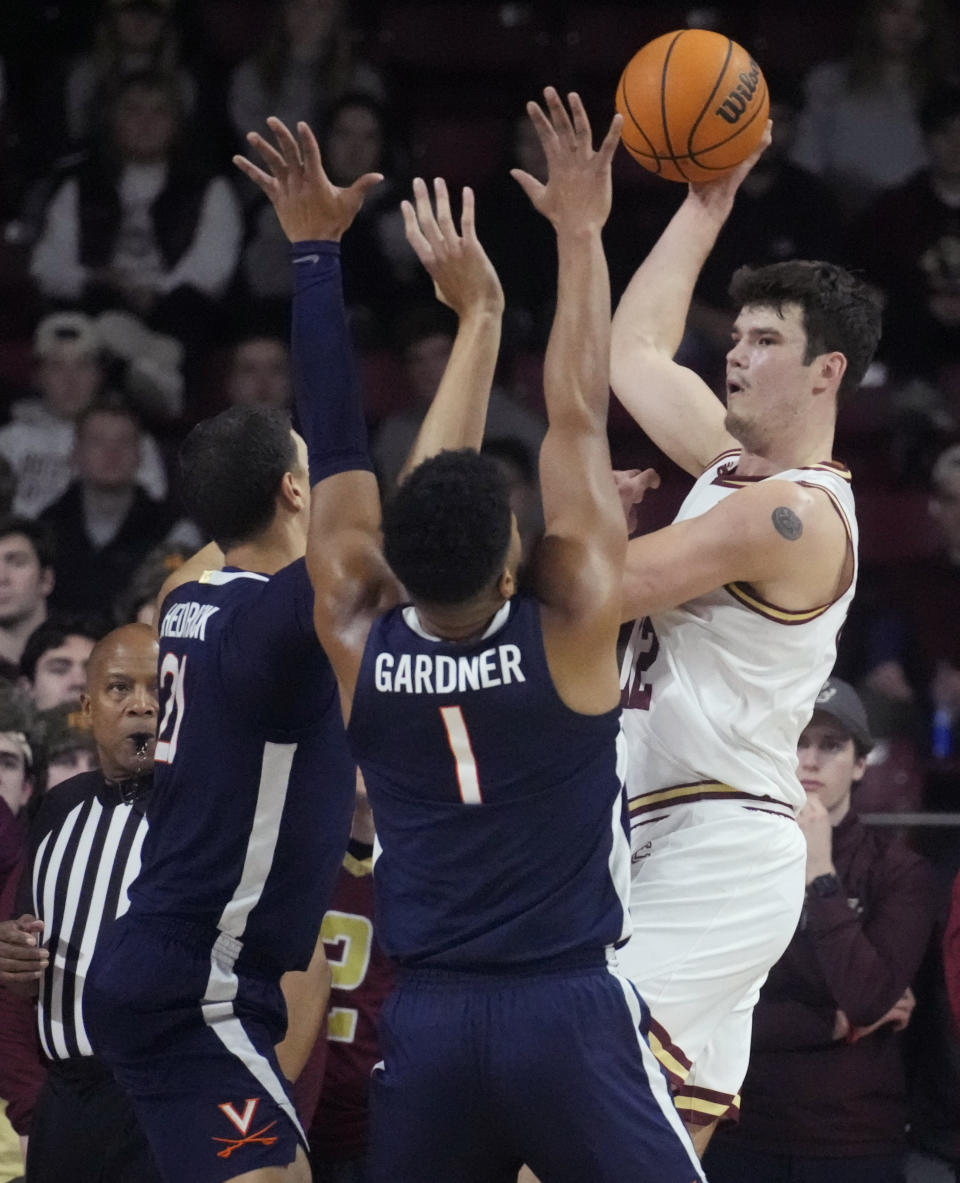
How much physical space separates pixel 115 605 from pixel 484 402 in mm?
4022

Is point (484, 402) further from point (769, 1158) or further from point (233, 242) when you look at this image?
point (233, 242)

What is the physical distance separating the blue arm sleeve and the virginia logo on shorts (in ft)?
3.91

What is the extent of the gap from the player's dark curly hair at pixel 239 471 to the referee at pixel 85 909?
764mm

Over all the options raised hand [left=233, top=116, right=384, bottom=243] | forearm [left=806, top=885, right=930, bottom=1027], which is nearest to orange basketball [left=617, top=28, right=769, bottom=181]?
raised hand [left=233, top=116, right=384, bottom=243]

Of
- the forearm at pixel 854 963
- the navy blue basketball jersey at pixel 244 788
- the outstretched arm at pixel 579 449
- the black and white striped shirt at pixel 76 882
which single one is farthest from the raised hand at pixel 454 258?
the forearm at pixel 854 963

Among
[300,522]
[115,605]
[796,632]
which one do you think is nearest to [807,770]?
[796,632]

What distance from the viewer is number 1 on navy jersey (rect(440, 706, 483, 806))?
295 centimetres

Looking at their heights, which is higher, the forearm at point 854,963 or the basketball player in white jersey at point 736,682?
the basketball player in white jersey at point 736,682

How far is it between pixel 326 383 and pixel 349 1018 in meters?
2.24

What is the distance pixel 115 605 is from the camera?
23.8ft

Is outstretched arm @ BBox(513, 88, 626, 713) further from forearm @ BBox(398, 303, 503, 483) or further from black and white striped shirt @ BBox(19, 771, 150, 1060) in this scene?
black and white striped shirt @ BBox(19, 771, 150, 1060)

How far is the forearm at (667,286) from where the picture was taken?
424 centimetres

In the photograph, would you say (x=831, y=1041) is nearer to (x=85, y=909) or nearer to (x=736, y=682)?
(x=736, y=682)

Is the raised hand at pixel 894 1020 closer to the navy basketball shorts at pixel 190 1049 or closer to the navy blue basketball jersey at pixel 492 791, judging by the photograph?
the navy basketball shorts at pixel 190 1049
